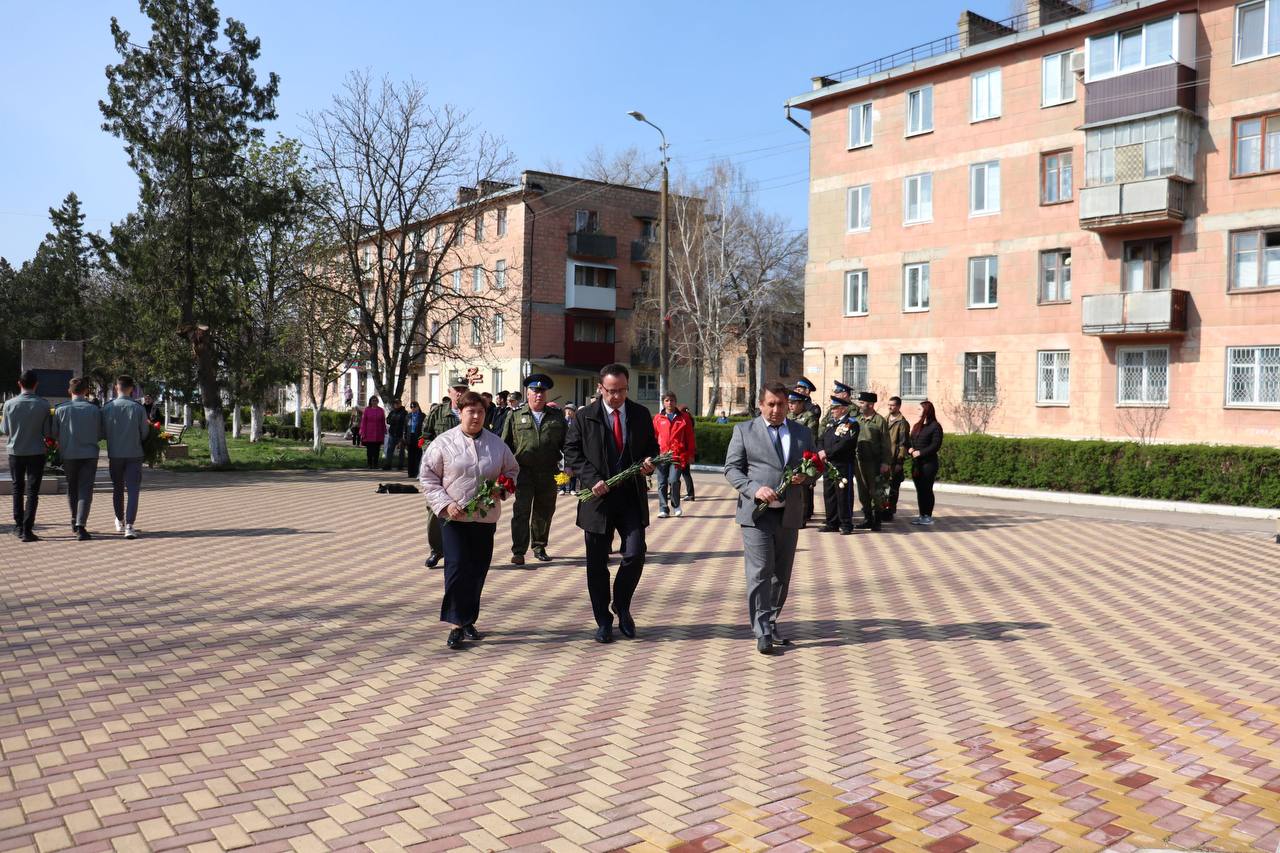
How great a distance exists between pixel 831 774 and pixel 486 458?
344cm

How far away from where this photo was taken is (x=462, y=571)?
282 inches

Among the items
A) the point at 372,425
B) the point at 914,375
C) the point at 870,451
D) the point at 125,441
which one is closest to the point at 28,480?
the point at 125,441

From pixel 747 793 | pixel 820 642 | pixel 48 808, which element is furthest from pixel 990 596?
pixel 48 808

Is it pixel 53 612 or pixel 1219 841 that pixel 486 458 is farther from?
pixel 1219 841

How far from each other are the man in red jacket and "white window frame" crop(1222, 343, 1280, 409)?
16465 millimetres

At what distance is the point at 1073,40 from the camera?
94.6 feet

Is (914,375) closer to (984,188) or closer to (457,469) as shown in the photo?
(984,188)

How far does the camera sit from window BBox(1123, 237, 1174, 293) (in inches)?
1081

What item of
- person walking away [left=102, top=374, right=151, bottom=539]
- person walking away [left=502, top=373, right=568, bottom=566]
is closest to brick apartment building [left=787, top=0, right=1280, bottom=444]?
person walking away [left=502, top=373, right=568, bottom=566]

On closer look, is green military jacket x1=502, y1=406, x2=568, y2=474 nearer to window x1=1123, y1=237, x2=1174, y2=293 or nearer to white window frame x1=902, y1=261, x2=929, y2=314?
window x1=1123, y1=237, x2=1174, y2=293

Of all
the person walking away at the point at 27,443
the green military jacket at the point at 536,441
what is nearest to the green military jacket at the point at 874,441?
the green military jacket at the point at 536,441

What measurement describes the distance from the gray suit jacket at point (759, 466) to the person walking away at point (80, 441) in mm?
8625

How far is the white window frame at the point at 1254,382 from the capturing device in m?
25.2

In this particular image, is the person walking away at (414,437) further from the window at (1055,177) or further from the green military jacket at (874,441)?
the window at (1055,177)
